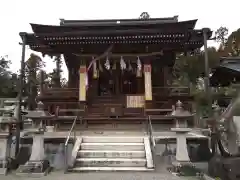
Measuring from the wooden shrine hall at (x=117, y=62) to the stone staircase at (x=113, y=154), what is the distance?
3.83 metres

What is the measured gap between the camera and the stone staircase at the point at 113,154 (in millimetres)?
8492

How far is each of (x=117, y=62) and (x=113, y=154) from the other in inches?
286

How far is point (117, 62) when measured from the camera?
15.2 meters

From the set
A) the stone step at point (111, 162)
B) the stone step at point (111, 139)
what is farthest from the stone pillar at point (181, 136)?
the stone step at point (111, 139)

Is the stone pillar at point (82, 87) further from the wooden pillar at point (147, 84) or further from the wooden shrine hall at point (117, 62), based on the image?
the wooden pillar at point (147, 84)

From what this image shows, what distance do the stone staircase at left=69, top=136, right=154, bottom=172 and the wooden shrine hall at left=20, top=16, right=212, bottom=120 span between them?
3.83 m

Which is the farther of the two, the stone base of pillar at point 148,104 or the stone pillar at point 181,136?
the stone base of pillar at point 148,104

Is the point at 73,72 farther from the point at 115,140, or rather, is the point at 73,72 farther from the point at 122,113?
the point at 115,140

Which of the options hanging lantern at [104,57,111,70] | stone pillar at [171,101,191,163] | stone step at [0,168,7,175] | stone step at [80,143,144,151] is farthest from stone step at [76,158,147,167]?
hanging lantern at [104,57,111,70]

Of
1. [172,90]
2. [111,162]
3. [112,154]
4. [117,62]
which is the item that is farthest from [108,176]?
[172,90]

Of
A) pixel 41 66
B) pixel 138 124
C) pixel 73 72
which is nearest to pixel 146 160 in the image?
pixel 138 124

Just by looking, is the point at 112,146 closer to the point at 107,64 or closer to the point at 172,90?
the point at 107,64

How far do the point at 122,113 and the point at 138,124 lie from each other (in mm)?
1108

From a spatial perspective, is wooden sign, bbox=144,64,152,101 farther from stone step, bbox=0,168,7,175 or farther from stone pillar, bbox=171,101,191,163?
stone step, bbox=0,168,7,175
